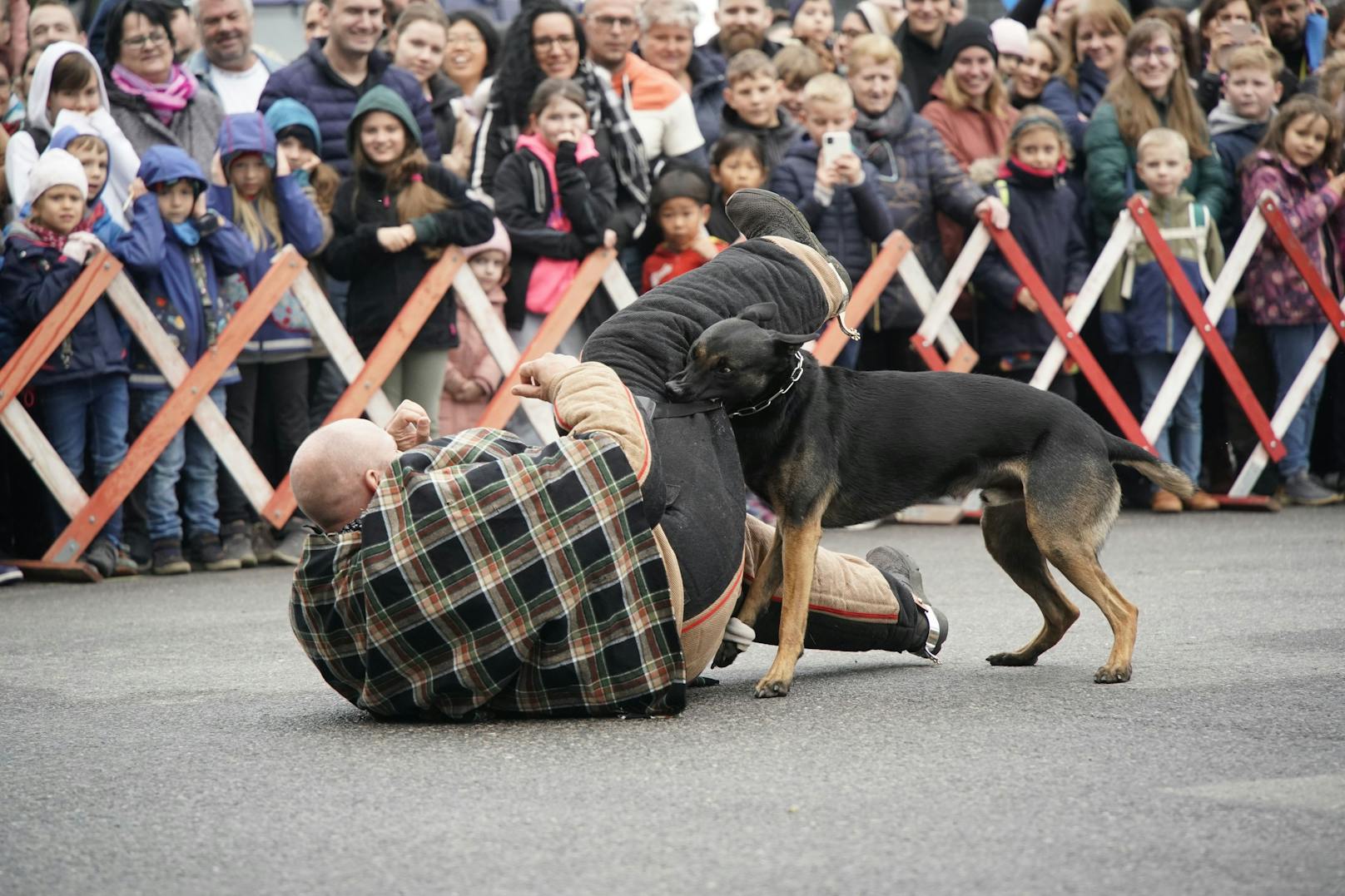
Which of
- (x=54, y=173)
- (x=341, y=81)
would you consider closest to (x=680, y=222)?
(x=341, y=81)

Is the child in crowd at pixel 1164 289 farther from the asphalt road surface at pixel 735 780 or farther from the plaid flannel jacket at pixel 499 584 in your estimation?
the plaid flannel jacket at pixel 499 584

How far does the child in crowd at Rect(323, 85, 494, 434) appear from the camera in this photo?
852 centimetres

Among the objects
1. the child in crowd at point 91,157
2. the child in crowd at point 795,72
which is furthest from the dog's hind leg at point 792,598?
the child in crowd at point 795,72

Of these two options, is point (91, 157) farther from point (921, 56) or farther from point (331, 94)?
point (921, 56)

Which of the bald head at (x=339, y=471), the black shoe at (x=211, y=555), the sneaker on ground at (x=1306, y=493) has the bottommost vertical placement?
the sneaker on ground at (x=1306, y=493)

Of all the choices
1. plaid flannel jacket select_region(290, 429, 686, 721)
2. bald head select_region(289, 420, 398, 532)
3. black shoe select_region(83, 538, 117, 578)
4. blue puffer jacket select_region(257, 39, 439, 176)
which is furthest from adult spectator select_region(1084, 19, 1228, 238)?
bald head select_region(289, 420, 398, 532)

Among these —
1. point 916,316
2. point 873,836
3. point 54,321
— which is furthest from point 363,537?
point 916,316

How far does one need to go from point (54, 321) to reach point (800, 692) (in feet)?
15.5

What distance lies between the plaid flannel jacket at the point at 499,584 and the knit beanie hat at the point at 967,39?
6.75 m

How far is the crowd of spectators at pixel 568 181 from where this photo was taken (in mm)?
8242

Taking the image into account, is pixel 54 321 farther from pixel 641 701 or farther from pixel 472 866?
→ pixel 472 866

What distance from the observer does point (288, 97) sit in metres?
8.88

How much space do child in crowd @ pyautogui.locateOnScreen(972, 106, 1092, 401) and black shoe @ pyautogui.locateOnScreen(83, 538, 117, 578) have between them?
5.16 metres

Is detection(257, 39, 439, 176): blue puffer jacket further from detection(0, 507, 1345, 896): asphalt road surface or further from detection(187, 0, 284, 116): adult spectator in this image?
detection(0, 507, 1345, 896): asphalt road surface
